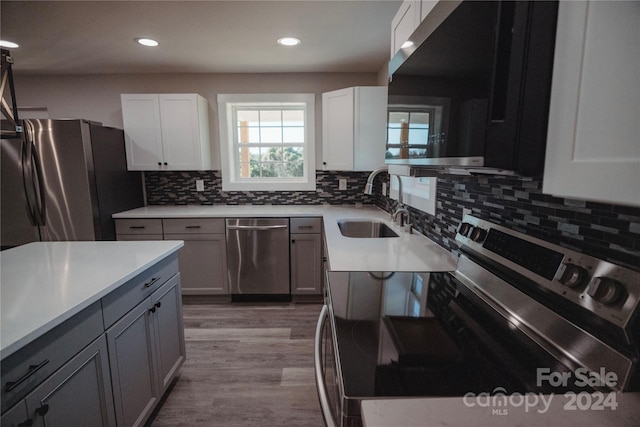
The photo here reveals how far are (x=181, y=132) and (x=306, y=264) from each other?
183 centimetres

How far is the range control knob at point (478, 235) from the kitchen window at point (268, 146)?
230 cm

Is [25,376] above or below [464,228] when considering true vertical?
→ below

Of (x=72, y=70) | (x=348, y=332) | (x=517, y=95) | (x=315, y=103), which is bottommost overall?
(x=348, y=332)

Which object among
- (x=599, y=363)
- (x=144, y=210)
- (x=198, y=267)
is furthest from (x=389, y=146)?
(x=144, y=210)

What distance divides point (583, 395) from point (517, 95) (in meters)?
0.60

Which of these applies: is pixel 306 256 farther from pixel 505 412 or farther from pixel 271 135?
pixel 505 412

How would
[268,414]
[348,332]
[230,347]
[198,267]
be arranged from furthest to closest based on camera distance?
1. [198,267]
2. [230,347]
3. [268,414]
4. [348,332]

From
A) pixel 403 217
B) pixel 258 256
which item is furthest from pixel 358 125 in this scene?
pixel 258 256

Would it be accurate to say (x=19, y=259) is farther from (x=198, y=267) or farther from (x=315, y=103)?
(x=315, y=103)

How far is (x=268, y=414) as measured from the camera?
163 centimetres

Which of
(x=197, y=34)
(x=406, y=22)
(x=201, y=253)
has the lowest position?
(x=201, y=253)

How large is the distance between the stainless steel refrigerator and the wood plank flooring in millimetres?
Result: 1295

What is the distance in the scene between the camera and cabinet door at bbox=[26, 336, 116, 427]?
2.94 feet

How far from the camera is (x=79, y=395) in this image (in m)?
1.04
